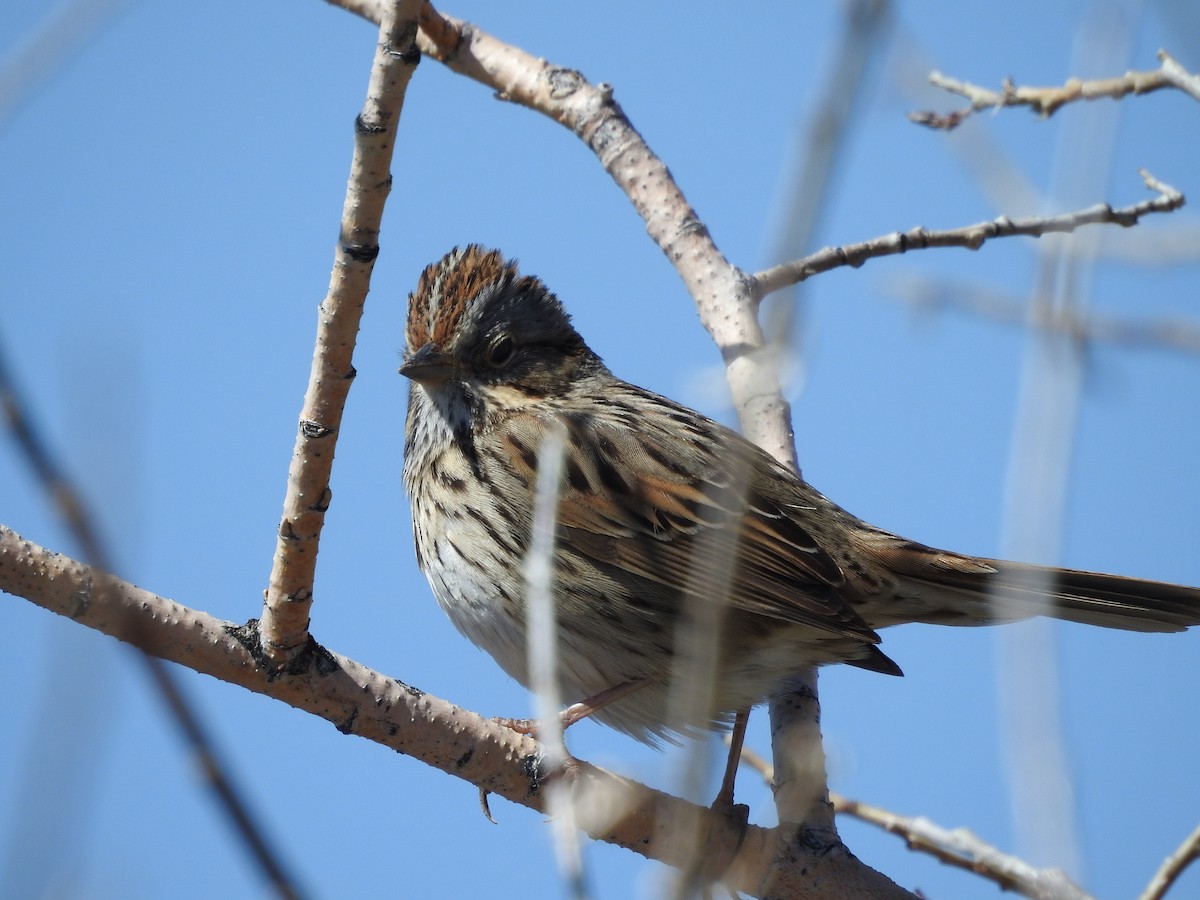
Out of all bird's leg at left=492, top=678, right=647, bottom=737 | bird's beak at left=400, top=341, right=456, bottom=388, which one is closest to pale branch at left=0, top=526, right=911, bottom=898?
bird's leg at left=492, top=678, right=647, bottom=737

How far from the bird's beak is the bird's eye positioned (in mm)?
182

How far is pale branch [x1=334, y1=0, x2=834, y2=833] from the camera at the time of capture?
481 centimetres

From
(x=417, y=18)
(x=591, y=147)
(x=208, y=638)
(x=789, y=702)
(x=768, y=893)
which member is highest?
(x=591, y=147)

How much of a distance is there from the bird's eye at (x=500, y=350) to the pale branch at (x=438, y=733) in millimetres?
1868

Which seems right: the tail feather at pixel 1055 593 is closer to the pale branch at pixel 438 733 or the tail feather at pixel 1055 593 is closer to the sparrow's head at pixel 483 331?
the pale branch at pixel 438 733

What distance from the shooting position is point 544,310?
17.0ft

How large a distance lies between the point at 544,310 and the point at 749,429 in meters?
1.01

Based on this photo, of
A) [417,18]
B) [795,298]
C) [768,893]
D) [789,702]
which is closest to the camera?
[795,298]

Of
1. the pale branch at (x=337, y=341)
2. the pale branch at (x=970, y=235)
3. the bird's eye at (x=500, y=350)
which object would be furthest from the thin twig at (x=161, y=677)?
the bird's eye at (x=500, y=350)

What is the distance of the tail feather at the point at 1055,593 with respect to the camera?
13.2 feet

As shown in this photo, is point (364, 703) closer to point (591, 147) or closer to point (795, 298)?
point (795, 298)

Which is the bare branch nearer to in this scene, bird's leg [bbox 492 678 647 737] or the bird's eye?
bird's leg [bbox 492 678 647 737]

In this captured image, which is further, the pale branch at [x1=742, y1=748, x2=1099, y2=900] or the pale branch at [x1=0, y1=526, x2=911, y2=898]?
the pale branch at [x1=742, y1=748, x2=1099, y2=900]

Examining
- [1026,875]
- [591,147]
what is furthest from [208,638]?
[591,147]
